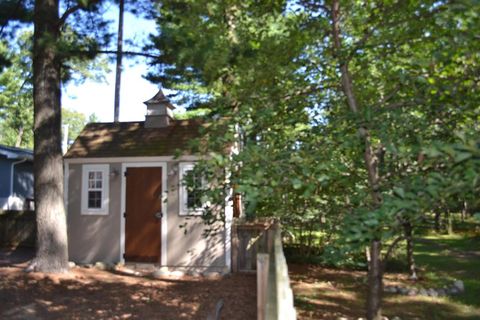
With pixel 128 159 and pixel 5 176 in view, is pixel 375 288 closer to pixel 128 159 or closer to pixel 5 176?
pixel 128 159

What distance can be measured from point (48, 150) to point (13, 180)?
10519mm

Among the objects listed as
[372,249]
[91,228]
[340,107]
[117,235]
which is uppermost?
[340,107]

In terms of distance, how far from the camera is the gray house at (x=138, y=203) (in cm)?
977

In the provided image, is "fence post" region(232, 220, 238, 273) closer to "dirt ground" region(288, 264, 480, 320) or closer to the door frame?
"dirt ground" region(288, 264, 480, 320)

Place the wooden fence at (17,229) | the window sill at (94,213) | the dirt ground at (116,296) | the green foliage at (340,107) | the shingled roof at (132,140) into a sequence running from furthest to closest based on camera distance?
the wooden fence at (17,229) → the window sill at (94,213) → the shingled roof at (132,140) → the dirt ground at (116,296) → the green foliage at (340,107)

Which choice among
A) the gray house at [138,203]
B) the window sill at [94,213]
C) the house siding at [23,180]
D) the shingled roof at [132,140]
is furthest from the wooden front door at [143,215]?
the house siding at [23,180]

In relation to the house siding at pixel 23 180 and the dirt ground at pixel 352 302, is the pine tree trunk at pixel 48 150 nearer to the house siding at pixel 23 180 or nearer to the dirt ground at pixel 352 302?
the dirt ground at pixel 352 302

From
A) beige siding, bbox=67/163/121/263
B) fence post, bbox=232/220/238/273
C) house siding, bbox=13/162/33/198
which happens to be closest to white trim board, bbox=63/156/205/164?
beige siding, bbox=67/163/121/263

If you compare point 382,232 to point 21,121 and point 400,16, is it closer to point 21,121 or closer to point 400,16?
point 400,16

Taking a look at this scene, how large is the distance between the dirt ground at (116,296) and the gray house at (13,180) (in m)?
8.80

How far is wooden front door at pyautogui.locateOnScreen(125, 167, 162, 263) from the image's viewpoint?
9.98 meters

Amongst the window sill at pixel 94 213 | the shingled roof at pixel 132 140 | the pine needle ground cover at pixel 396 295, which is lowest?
the pine needle ground cover at pixel 396 295

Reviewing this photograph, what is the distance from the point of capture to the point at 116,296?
7.29 metres

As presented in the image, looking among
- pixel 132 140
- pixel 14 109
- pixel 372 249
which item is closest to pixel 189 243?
pixel 132 140
